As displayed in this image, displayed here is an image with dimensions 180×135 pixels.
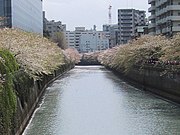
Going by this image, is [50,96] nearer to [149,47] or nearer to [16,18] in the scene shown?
[149,47]

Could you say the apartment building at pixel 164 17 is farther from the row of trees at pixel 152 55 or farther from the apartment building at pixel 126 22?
the apartment building at pixel 126 22

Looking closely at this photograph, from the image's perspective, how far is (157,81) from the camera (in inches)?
1622

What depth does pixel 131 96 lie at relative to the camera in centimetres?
3938

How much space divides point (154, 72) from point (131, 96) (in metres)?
5.19

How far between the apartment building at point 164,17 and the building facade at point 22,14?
88.0ft

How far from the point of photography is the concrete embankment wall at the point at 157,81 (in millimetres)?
33797

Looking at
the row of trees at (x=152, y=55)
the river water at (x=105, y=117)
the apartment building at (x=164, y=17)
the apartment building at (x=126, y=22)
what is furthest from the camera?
the apartment building at (x=126, y=22)

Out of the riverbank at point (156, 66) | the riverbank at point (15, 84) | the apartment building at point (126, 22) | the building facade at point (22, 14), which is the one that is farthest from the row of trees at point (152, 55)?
the apartment building at point (126, 22)

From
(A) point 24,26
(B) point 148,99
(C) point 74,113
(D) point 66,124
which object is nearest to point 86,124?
(D) point 66,124

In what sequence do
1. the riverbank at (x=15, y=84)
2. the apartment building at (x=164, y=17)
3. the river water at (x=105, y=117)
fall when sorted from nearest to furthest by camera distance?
the riverbank at (x=15, y=84) → the river water at (x=105, y=117) → the apartment building at (x=164, y=17)

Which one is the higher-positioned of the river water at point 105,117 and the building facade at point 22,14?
the building facade at point 22,14

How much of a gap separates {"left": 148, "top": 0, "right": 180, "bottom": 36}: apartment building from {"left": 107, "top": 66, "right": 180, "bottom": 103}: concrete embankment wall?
1726 centimetres

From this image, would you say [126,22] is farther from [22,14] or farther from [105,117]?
[105,117]

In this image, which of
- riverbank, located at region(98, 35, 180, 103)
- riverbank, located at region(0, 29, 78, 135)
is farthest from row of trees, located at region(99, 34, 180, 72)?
riverbank, located at region(0, 29, 78, 135)
